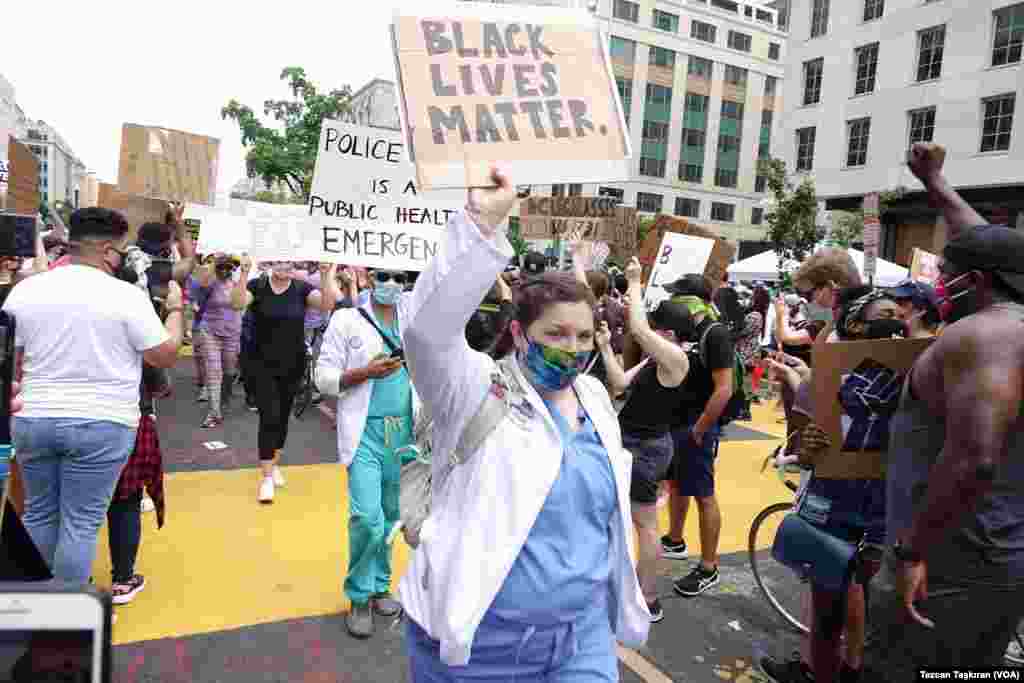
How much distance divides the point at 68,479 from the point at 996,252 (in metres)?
3.79

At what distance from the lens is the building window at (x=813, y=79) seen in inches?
1278

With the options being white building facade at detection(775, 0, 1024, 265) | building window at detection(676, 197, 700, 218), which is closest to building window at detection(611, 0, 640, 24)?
building window at detection(676, 197, 700, 218)

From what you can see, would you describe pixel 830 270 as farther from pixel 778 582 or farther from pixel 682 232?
pixel 682 232

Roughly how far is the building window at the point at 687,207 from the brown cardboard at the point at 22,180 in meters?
55.4

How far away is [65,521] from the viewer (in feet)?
11.0

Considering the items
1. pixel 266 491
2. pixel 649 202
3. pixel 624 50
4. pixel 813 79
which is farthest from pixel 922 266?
pixel 624 50

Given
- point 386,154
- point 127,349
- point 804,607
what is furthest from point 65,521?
point 804,607

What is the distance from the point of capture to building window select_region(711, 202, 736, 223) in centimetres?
6038

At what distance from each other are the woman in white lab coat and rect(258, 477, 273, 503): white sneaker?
156 inches

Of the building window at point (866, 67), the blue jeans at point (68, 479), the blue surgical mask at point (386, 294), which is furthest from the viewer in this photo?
the building window at point (866, 67)

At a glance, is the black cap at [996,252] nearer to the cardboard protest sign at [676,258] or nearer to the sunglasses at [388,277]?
the sunglasses at [388,277]

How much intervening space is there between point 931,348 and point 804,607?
272cm

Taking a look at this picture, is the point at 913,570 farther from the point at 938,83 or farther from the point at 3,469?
the point at 938,83

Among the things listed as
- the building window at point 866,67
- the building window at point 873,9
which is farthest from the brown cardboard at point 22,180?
the building window at point 873,9
